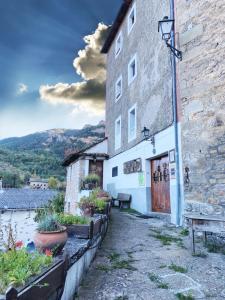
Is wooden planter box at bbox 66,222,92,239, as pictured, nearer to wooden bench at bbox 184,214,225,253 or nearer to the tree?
wooden bench at bbox 184,214,225,253

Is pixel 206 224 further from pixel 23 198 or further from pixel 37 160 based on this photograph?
pixel 37 160

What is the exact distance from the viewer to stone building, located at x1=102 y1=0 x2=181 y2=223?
7.86 metres

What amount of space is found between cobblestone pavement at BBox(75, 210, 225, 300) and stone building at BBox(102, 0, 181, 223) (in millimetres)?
2447

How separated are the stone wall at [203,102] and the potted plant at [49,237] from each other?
3.90 meters

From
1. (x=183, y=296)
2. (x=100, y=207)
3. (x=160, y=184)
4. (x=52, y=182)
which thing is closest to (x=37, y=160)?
(x=52, y=182)

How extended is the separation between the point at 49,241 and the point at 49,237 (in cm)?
4

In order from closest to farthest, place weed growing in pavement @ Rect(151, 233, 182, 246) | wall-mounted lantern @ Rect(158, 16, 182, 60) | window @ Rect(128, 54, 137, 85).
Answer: weed growing in pavement @ Rect(151, 233, 182, 246)
wall-mounted lantern @ Rect(158, 16, 182, 60)
window @ Rect(128, 54, 137, 85)

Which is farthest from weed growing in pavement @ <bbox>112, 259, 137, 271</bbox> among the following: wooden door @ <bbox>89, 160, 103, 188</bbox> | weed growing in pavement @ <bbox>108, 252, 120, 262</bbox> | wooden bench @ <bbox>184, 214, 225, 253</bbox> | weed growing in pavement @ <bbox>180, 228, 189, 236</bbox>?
wooden door @ <bbox>89, 160, 103, 188</bbox>

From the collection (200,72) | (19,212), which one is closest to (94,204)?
(200,72)

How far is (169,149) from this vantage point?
7398mm

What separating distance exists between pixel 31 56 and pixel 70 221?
11.1 metres

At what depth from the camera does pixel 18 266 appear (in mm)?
1799

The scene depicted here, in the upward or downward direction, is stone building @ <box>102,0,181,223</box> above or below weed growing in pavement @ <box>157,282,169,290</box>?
above

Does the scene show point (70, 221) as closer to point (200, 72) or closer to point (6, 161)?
point (200, 72)
